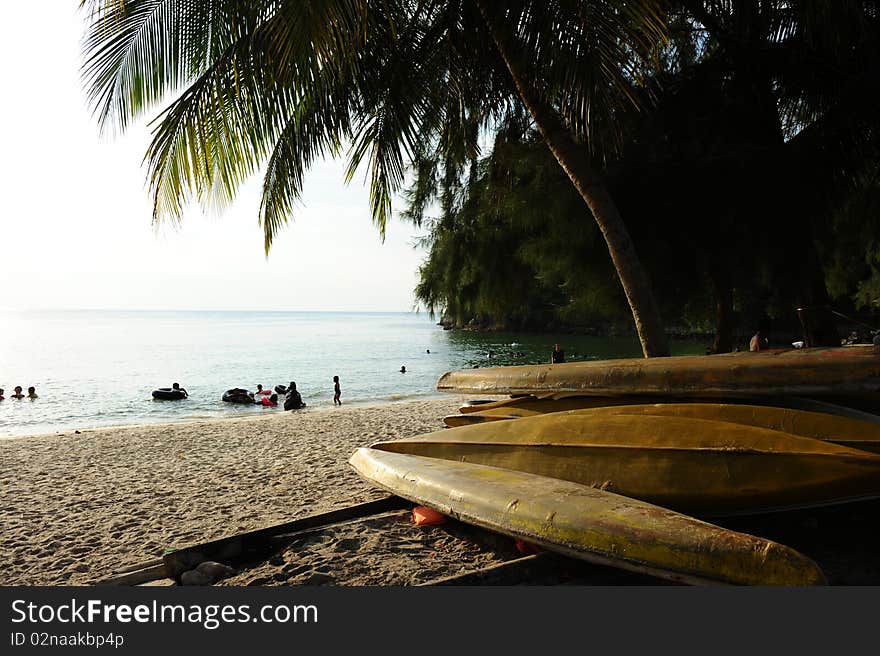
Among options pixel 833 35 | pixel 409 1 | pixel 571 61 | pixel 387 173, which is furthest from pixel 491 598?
pixel 833 35

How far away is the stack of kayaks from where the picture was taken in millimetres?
2740

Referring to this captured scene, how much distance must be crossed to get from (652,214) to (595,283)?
1.48m

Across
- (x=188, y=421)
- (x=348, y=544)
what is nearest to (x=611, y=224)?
(x=348, y=544)

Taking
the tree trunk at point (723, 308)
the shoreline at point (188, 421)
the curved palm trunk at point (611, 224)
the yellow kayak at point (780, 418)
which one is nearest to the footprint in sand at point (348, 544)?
the yellow kayak at point (780, 418)

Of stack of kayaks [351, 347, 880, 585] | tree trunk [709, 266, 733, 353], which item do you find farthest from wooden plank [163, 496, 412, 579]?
tree trunk [709, 266, 733, 353]

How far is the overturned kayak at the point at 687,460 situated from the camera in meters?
3.04

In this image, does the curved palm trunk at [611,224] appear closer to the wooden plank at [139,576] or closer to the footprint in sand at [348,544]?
the footprint in sand at [348,544]

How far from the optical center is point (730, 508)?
322cm

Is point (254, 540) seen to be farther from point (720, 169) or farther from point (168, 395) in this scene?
Result: point (168, 395)

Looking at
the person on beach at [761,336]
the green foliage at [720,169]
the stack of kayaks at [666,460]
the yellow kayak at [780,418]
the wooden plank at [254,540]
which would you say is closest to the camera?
the stack of kayaks at [666,460]

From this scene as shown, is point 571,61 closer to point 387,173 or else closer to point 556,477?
point 387,173

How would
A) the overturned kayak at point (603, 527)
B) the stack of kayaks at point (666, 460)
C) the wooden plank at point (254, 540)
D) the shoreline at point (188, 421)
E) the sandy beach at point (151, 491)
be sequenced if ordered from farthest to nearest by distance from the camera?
the shoreline at point (188, 421) < the sandy beach at point (151, 491) < the wooden plank at point (254, 540) < the stack of kayaks at point (666, 460) < the overturned kayak at point (603, 527)

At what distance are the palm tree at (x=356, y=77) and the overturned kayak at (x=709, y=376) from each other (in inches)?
63.4

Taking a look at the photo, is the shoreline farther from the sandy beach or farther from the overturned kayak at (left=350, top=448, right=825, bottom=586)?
the overturned kayak at (left=350, top=448, right=825, bottom=586)
